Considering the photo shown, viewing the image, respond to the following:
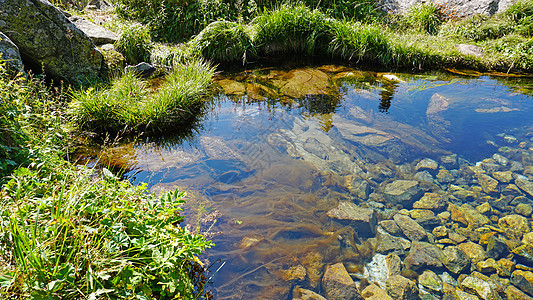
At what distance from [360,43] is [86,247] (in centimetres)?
836

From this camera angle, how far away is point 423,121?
227 inches

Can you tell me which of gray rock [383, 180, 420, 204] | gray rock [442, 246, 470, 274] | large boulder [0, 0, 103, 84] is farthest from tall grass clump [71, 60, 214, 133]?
gray rock [442, 246, 470, 274]

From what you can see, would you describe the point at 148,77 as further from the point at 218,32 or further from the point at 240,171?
the point at 240,171

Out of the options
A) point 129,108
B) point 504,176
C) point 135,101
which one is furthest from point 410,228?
point 135,101

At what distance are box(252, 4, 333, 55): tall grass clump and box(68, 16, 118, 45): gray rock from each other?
404cm

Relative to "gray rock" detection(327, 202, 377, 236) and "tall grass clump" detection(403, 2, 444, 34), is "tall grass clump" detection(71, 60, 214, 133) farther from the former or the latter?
"tall grass clump" detection(403, 2, 444, 34)

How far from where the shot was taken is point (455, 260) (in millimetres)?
3086

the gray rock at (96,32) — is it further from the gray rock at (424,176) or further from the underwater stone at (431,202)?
the underwater stone at (431,202)

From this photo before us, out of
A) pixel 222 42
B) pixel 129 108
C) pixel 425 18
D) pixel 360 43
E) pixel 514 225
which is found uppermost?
pixel 425 18

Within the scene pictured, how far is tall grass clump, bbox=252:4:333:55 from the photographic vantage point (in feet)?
27.8

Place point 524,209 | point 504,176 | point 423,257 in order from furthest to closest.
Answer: point 504,176 < point 524,209 < point 423,257

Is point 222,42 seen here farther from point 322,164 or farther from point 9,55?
point 322,164

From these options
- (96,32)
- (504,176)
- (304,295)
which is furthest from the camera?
(96,32)

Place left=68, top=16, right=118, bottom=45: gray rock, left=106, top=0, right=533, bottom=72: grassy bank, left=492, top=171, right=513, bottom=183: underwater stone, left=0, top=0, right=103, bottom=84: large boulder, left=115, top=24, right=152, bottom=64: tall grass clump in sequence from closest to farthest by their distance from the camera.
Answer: left=492, top=171, right=513, bottom=183: underwater stone, left=0, top=0, right=103, bottom=84: large boulder, left=68, top=16, right=118, bottom=45: gray rock, left=115, top=24, right=152, bottom=64: tall grass clump, left=106, top=0, right=533, bottom=72: grassy bank
